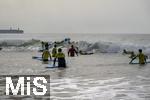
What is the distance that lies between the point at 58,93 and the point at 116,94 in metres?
2.11

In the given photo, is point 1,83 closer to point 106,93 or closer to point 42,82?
point 42,82

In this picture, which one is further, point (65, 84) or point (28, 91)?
point (65, 84)

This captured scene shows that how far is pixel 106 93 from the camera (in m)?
13.2

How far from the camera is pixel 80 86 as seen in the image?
14836 millimetres

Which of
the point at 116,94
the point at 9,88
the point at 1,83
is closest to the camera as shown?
the point at 116,94

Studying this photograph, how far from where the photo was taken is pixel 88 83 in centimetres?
1581

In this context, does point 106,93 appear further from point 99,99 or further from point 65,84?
point 65,84

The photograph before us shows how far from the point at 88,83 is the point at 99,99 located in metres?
3.78

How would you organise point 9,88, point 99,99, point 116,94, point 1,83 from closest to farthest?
1. point 99,99
2. point 116,94
3. point 9,88
4. point 1,83

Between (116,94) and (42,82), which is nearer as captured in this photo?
(116,94)

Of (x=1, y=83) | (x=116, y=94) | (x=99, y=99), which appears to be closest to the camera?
(x=99, y=99)

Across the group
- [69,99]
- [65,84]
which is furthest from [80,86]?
[69,99]

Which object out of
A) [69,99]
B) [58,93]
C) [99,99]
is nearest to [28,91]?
[58,93]

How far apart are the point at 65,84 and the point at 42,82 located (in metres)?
1.09
